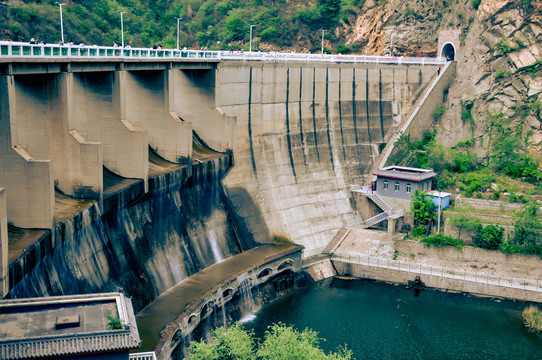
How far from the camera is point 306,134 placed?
207 ft

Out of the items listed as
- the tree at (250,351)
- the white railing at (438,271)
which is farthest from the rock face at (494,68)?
the tree at (250,351)

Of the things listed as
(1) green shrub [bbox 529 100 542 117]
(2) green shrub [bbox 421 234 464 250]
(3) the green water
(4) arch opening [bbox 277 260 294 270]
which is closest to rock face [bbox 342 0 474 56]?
(1) green shrub [bbox 529 100 542 117]

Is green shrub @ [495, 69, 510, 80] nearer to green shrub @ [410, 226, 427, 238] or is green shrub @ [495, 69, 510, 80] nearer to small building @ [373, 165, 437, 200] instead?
small building @ [373, 165, 437, 200]

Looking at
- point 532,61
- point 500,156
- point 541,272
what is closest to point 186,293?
point 541,272

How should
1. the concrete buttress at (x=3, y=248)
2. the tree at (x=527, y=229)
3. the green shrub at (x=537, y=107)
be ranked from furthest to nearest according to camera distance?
1. the green shrub at (x=537, y=107)
2. the tree at (x=527, y=229)
3. the concrete buttress at (x=3, y=248)

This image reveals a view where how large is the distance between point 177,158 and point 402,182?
74.2 feet

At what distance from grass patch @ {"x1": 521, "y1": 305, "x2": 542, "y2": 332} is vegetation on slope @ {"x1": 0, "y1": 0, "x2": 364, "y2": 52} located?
5053 centimetres

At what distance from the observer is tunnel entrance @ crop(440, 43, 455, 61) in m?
79.5

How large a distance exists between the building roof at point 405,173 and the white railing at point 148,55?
37.5 feet

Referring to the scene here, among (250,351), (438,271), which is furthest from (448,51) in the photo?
(250,351)

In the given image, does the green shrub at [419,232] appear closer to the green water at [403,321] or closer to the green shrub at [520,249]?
the green water at [403,321]

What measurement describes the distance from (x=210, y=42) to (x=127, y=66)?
195 feet

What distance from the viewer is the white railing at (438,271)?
52312 mm

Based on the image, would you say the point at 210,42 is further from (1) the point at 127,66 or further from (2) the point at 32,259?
(2) the point at 32,259
